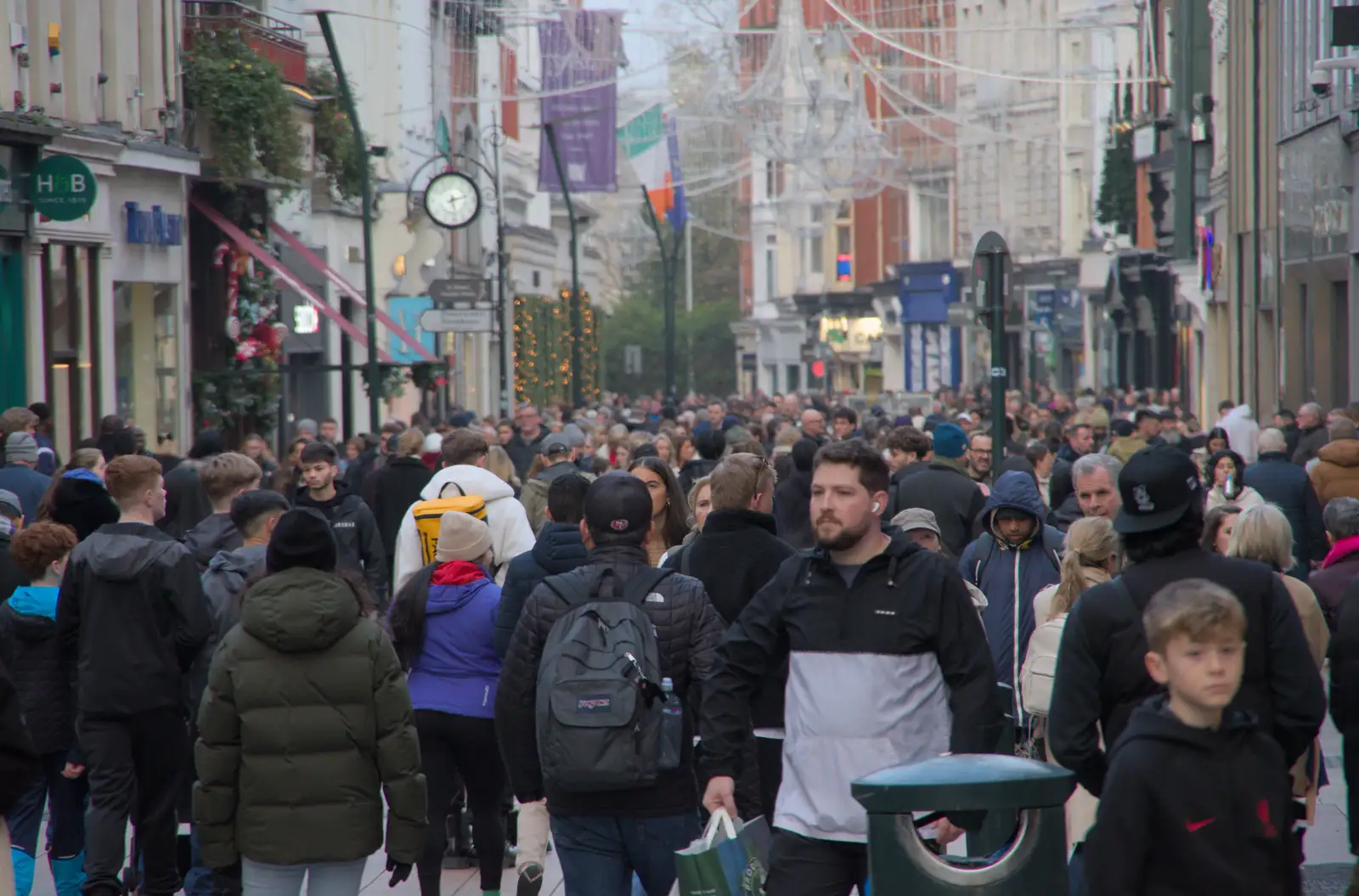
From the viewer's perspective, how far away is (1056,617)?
7957mm

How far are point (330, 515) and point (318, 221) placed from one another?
23.5m

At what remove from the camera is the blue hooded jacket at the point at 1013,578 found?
9234mm

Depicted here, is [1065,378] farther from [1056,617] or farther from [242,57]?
[1056,617]

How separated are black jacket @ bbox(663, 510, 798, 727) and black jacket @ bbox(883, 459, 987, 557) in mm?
4372

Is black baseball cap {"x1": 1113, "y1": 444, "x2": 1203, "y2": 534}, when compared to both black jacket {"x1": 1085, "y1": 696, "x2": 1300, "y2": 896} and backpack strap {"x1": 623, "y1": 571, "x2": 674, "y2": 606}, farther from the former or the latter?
backpack strap {"x1": 623, "y1": 571, "x2": 674, "y2": 606}

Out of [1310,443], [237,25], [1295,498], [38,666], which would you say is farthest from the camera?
[237,25]

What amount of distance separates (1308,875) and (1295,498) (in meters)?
5.90

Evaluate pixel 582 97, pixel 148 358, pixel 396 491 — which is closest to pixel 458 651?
pixel 396 491

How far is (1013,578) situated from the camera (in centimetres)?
929

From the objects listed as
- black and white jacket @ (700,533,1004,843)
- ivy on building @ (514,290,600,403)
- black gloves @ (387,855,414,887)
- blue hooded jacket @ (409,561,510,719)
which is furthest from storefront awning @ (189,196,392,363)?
black and white jacket @ (700,533,1004,843)

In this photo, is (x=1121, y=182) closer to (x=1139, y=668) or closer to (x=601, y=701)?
(x=601, y=701)

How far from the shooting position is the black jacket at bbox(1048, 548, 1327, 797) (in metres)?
5.40

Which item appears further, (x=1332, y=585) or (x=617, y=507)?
(x=1332, y=585)

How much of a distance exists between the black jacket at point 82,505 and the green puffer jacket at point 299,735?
11.0 feet
